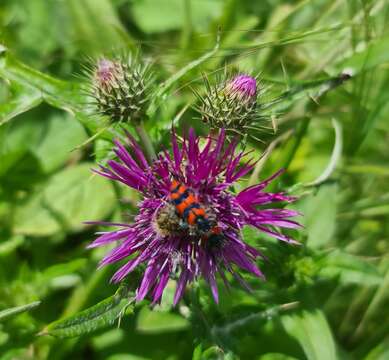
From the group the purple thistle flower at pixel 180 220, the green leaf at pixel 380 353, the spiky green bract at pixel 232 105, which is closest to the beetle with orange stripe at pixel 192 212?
the purple thistle flower at pixel 180 220

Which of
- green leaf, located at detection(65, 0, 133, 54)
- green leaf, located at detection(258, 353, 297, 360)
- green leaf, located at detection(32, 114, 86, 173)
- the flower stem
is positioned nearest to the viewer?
the flower stem

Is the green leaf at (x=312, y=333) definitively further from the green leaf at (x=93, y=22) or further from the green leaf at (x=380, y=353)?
the green leaf at (x=93, y=22)

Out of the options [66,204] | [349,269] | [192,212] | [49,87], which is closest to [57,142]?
[66,204]

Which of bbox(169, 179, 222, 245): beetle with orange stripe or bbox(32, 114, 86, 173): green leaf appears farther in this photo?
bbox(32, 114, 86, 173): green leaf

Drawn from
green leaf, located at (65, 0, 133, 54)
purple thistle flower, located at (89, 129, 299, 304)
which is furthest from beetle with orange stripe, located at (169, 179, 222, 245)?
green leaf, located at (65, 0, 133, 54)

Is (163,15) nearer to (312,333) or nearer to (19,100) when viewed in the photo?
(19,100)

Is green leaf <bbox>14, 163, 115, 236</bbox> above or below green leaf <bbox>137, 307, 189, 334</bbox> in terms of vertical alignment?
above

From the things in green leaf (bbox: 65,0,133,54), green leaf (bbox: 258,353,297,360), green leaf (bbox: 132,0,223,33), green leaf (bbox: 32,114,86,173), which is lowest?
green leaf (bbox: 258,353,297,360)

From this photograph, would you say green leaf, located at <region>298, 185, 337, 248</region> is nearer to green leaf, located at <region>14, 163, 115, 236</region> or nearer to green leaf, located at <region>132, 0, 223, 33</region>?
green leaf, located at <region>14, 163, 115, 236</region>
